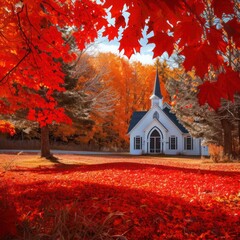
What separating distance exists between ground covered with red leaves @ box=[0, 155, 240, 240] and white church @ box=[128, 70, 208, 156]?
28900 mm

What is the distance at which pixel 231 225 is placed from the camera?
4398mm

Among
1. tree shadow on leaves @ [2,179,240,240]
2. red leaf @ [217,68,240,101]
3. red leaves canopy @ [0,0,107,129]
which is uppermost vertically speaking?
red leaves canopy @ [0,0,107,129]

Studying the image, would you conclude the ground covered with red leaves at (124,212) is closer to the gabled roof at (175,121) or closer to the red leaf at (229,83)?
the red leaf at (229,83)

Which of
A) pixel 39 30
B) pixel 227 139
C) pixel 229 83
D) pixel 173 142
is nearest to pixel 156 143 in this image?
pixel 173 142

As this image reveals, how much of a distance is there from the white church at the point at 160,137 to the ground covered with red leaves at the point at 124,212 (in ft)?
94.8

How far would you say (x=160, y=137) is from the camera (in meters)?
36.6

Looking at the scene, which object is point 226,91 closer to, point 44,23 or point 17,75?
point 44,23

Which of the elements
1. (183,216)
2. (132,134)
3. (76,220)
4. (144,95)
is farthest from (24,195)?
(144,95)

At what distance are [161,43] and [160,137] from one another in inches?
1334

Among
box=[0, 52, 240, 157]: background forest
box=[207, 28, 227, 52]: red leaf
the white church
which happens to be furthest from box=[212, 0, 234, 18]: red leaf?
the white church

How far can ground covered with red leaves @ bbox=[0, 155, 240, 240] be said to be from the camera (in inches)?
141

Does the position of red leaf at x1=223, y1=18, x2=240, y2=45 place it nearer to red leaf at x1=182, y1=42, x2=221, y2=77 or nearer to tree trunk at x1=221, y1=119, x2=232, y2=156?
red leaf at x1=182, y1=42, x2=221, y2=77

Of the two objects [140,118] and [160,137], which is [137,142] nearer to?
[160,137]

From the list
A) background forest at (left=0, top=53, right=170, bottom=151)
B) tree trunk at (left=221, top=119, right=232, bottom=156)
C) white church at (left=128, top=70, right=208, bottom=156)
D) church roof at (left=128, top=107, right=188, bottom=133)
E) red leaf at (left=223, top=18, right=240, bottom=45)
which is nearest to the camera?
red leaf at (left=223, top=18, right=240, bottom=45)
